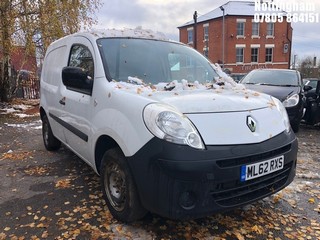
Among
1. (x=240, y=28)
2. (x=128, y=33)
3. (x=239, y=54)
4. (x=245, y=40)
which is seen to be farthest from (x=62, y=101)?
(x=240, y=28)

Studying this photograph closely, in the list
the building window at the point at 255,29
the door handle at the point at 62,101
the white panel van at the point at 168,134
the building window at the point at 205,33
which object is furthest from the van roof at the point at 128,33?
the building window at the point at 205,33

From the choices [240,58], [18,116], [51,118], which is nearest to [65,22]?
[18,116]

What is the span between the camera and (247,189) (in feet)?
8.46

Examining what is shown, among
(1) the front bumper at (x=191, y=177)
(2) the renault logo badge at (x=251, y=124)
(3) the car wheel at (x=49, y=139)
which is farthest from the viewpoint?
(3) the car wheel at (x=49, y=139)

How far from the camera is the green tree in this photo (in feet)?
35.1

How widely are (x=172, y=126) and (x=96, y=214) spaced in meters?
1.40

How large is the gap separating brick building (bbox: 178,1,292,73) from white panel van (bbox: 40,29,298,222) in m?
34.1

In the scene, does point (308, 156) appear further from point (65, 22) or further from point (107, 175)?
point (65, 22)

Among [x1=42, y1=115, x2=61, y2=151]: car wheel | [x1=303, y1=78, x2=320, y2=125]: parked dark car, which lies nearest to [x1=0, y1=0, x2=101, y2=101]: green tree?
[x1=42, y1=115, x2=61, y2=151]: car wheel

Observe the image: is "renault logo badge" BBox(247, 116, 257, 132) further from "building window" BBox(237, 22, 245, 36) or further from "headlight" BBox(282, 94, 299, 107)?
"building window" BBox(237, 22, 245, 36)

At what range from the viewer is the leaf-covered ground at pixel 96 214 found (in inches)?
110

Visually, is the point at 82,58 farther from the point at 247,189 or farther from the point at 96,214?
the point at 247,189

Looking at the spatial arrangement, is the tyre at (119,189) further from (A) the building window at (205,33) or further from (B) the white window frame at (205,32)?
(B) the white window frame at (205,32)

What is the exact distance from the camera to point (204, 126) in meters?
2.43
